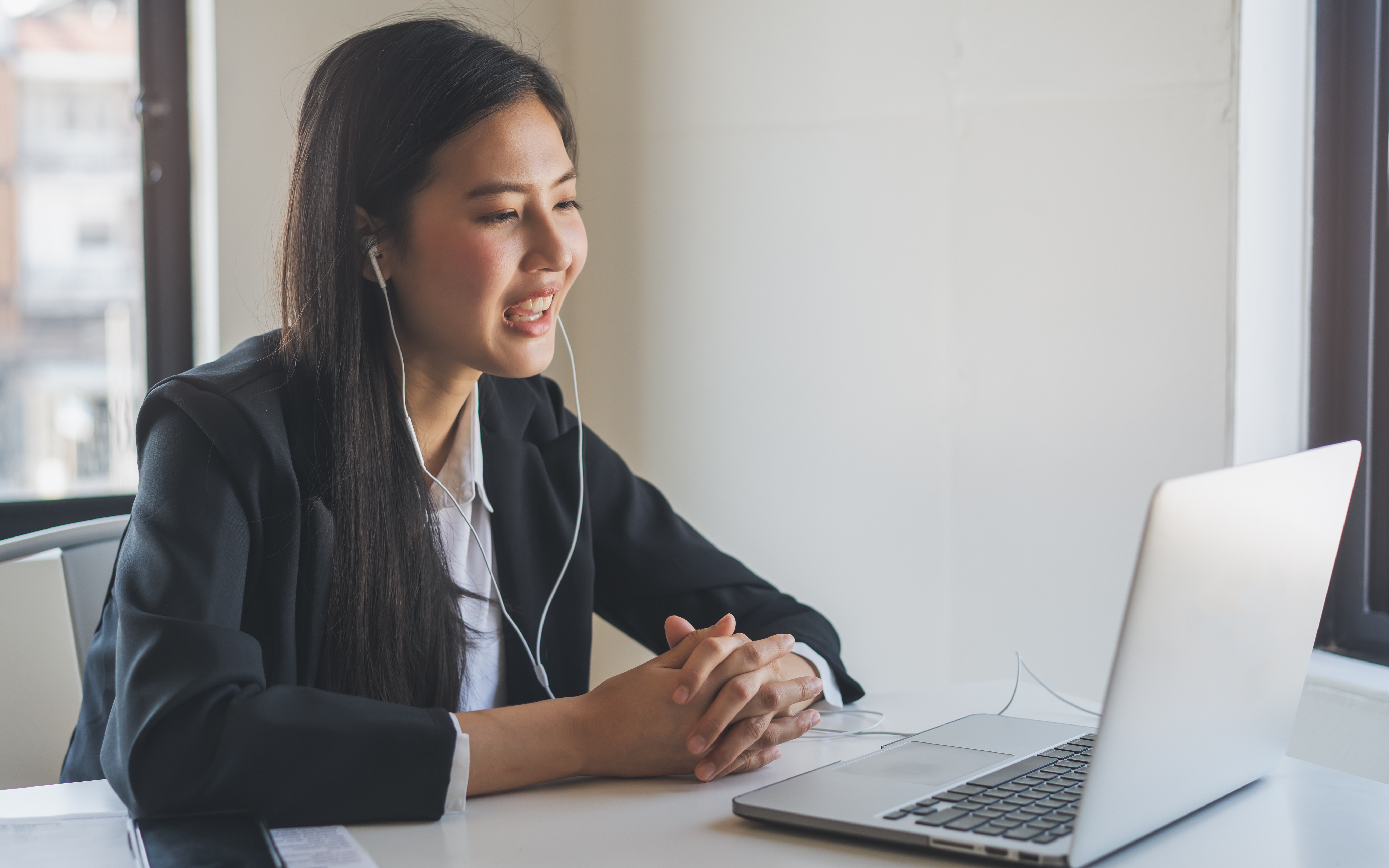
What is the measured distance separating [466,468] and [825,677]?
19.8 inches

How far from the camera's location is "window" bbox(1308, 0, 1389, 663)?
1.82 meters

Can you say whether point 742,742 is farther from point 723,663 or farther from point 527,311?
point 527,311

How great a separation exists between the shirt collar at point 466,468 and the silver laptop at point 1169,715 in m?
0.62

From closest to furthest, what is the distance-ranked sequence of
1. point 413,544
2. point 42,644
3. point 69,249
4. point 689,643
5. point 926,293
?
point 689,643 < point 413,544 < point 42,644 < point 926,293 < point 69,249

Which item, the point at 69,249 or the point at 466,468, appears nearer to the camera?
the point at 466,468

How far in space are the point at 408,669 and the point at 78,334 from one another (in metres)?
1.68

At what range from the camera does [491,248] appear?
1262mm

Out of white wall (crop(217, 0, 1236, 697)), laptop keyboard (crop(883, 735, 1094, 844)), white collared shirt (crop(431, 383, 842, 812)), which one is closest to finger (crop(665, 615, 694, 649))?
white collared shirt (crop(431, 383, 842, 812))

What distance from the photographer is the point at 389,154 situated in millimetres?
1256

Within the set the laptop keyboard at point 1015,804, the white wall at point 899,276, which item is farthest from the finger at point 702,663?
the white wall at point 899,276

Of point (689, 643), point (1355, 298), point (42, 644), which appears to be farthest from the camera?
point (1355, 298)

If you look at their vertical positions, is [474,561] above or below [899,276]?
below

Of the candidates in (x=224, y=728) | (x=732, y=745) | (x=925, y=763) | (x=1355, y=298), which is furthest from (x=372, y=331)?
(x=1355, y=298)

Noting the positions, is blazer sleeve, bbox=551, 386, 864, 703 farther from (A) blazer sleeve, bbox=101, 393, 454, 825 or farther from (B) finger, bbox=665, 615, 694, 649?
(A) blazer sleeve, bbox=101, 393, 454, 825
